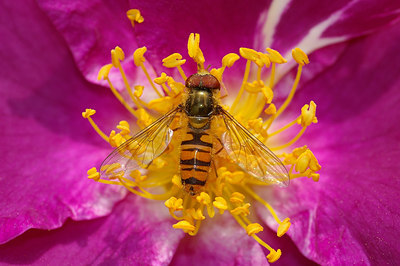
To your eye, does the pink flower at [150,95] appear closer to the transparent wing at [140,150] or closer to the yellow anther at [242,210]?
the yellow anther at [242,210]

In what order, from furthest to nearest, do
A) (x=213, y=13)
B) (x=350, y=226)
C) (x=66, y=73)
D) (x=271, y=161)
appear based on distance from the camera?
(x=66, y=73), (x=213, y=13), (x=350, y=226), (x=271, y=161)

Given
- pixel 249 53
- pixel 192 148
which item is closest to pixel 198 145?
pixel 192 148

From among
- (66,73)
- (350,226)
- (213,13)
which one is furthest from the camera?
(66,73)

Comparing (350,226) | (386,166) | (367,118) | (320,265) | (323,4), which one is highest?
(323,4)

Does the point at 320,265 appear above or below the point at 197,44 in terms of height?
below

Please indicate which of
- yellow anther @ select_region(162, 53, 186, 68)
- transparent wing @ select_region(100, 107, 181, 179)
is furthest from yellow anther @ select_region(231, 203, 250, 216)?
yellow anther @ select_region(162, 53, 186, 68)

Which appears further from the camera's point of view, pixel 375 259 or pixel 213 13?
pixel 213 13

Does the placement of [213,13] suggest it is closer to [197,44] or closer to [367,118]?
[197,44]

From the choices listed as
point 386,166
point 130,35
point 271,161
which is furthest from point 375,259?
point 130,35
